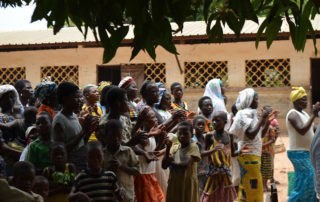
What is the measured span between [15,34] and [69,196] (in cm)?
1665

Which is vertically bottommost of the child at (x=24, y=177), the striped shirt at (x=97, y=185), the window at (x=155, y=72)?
the striped shirt at (x=97, y=185)

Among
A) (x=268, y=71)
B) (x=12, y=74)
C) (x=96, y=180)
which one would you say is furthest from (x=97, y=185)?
(x=12, y=74)

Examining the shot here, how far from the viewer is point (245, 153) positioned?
7102mm

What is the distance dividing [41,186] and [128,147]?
3.66ft

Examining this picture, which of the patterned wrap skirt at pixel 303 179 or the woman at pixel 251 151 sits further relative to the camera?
the patterned wrap skirt at pixel 303 179

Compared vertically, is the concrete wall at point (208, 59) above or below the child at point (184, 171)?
above

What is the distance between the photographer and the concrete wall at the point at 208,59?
52.0ft

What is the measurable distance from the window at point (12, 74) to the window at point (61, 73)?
0.75m

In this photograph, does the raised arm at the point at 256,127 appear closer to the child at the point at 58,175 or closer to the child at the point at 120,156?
the child at the point at 120,156

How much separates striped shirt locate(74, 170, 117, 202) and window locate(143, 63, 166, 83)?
1197 cm

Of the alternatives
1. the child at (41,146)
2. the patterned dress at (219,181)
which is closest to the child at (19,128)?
the child at (41,146)

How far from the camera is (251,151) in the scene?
7102 millimetres

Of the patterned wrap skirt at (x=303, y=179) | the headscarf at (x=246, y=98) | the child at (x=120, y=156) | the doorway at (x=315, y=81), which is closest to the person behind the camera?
the child at (x=120, y=156)

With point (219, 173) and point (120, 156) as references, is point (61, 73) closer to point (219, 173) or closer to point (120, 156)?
point (219, 173)
